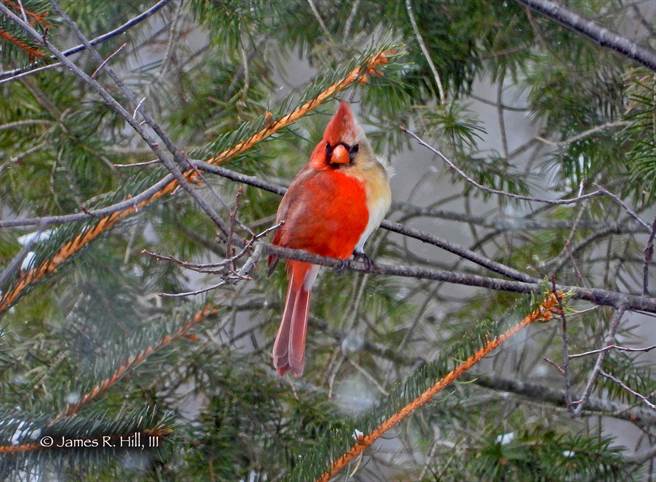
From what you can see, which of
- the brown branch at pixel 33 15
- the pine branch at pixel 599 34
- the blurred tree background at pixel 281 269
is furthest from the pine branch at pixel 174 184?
the brown branch at pixel 33 15

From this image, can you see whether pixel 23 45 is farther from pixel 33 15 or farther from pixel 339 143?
pixel 339 143

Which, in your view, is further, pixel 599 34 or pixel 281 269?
pixel 281 269

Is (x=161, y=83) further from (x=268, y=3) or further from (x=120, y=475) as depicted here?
(x=120, y=475)

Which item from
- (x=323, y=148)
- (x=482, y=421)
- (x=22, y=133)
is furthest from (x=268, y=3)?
(x=482, y=421)

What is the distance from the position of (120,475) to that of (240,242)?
69 cm

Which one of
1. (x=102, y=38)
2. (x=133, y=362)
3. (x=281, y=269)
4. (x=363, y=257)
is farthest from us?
(x=281, y=269)

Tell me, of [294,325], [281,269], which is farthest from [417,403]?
[281,269]

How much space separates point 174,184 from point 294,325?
0.75 metres

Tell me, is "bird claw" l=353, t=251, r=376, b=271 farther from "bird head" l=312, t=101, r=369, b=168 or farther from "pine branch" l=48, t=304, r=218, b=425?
"pine branch" l=48, t=304, r=218, b=425

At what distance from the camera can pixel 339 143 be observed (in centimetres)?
237

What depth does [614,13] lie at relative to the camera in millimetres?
2783

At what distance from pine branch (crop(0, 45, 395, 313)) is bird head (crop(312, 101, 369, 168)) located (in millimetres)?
469

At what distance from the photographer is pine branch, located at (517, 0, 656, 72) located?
1881 millimetres

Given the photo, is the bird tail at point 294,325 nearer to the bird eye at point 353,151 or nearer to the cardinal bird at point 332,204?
the cardinal bird at point 332,204
